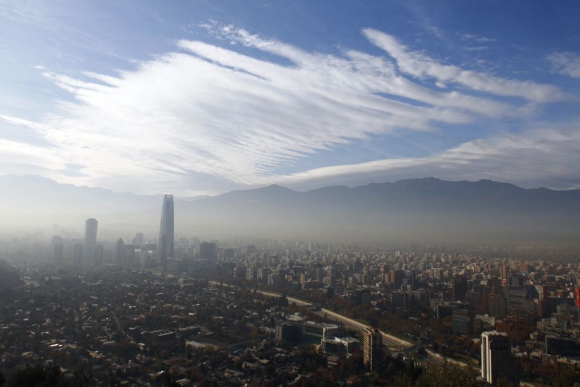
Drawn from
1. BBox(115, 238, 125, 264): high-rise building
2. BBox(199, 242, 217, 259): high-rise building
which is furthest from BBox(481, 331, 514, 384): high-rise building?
BBox(115, 238, 125, 264): high-rise building

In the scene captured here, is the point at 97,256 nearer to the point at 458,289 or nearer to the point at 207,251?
the point at 207,251

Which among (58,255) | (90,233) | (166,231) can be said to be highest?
(166,231)

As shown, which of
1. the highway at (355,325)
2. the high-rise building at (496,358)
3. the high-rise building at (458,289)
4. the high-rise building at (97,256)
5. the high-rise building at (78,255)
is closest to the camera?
the high-rise building at (496,358)

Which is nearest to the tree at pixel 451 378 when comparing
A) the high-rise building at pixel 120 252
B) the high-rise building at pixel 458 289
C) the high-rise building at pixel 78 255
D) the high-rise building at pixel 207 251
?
the high-rise building at pixel 458 289

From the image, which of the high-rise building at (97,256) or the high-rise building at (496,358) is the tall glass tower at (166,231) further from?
the high-rise building at (496,358)

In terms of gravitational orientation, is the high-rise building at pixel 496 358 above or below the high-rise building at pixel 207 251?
below

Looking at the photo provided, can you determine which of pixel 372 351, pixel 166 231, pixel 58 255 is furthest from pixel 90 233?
pixel 372 351

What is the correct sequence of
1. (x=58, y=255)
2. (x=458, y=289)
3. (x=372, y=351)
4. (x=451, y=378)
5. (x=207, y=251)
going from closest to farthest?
(x=451, y=378)
(x=372, y=351)
(x=458, y=289)
(x=58, y=255)
(x=207, y=251)
